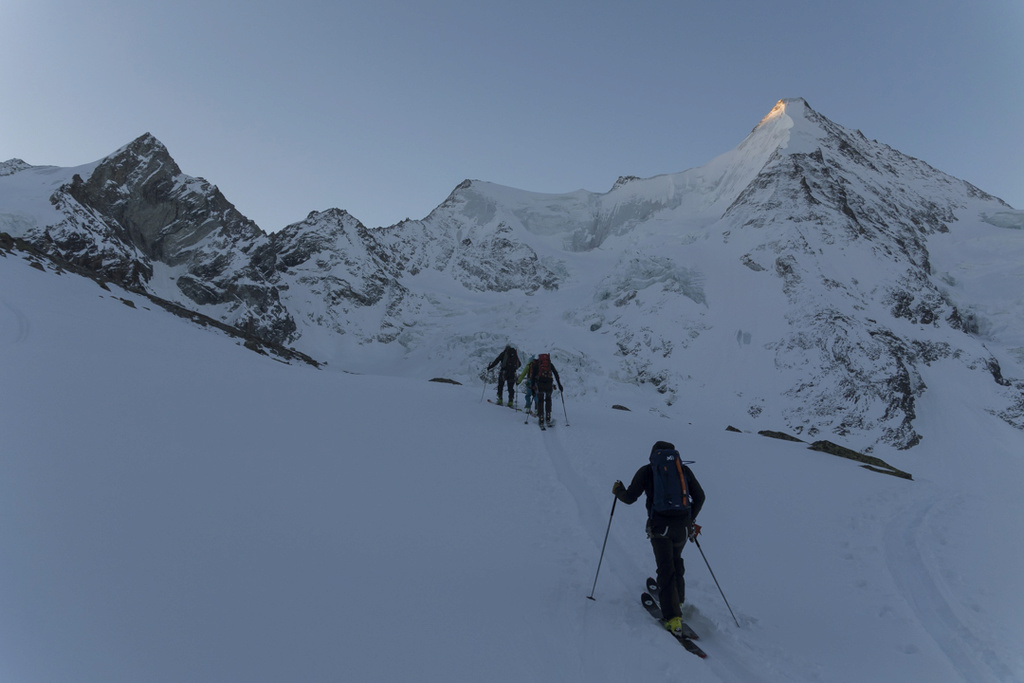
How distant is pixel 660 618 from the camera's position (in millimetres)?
5094

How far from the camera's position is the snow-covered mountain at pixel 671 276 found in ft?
152

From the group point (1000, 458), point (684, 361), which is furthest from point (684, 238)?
point (1000, 458)

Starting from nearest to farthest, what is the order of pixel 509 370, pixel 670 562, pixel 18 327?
pixel 670 562, pixel 18 327, pixel 509 370

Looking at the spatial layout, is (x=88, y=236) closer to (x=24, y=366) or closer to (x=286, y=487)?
(x=24, y=366)

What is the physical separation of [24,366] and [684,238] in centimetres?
8216

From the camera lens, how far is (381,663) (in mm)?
3480

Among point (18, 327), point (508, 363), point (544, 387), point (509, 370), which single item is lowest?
point (18, 327)

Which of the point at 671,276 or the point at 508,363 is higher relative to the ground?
the point at 671,276

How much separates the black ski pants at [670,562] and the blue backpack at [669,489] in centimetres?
15

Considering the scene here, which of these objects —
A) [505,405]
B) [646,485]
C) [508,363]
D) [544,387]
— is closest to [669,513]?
[646,485]

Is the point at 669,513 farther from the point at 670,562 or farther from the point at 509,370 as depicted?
the point at 509,370

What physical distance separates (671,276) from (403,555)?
5820 cm

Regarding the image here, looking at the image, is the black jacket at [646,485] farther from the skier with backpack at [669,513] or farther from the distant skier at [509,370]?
the distant skier at [509,370]

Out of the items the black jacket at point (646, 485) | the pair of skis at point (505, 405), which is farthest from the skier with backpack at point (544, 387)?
the black jacket at point (646, 485)
